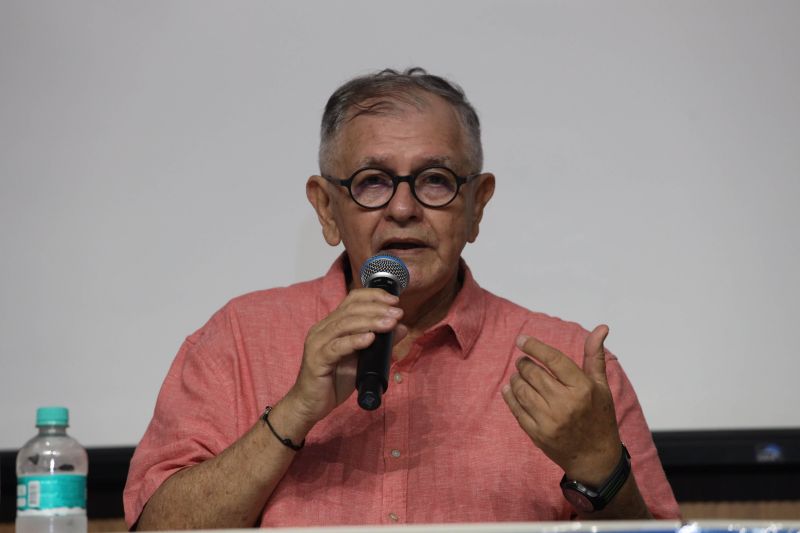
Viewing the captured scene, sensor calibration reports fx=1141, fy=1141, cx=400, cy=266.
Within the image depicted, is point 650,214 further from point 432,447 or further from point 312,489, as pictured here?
point 312,489

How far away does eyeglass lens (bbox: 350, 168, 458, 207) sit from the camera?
2172mm

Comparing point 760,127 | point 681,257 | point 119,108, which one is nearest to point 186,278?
point 119,108

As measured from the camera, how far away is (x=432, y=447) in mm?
2096

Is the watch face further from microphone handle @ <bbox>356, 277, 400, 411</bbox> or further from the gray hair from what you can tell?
the gray hair

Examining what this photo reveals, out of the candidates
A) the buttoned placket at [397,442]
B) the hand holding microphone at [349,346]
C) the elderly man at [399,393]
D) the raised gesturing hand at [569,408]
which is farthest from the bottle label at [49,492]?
the raised gesturing hand at [569,408]

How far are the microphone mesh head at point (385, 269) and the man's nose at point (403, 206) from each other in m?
0.15

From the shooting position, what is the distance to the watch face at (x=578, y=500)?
1.88m

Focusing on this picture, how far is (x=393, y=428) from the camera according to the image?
211cm

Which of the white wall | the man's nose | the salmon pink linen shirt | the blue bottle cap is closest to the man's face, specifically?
the man's nose

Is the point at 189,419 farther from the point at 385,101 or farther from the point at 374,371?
the point at 385,101

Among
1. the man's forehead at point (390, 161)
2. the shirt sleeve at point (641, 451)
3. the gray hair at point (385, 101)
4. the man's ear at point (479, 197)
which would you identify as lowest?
the shirt sleeve at point (641, 451)

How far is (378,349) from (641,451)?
0.67 m

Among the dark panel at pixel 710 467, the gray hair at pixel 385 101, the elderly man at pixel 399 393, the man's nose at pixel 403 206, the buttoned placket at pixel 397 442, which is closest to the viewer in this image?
the elderly man at pixel 399 393

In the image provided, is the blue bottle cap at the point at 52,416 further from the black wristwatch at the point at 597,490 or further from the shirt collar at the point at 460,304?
the black wristwatch at the point at 597,490
